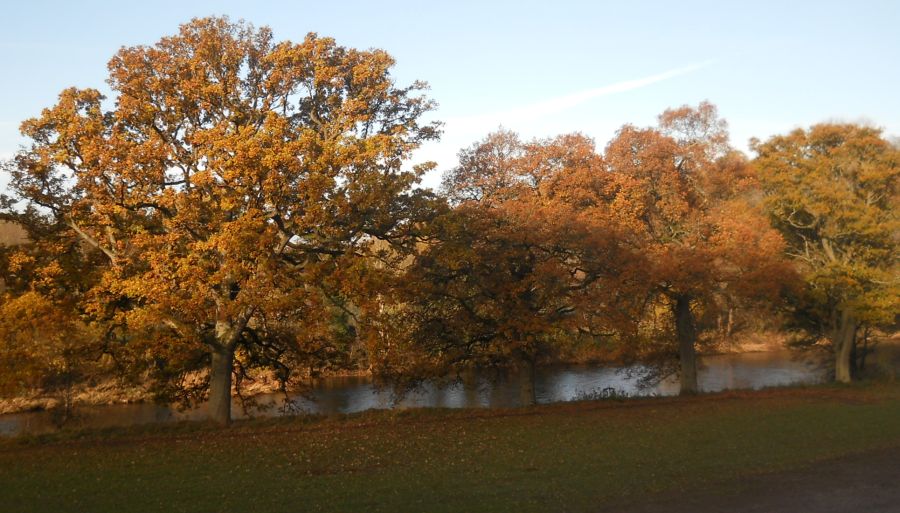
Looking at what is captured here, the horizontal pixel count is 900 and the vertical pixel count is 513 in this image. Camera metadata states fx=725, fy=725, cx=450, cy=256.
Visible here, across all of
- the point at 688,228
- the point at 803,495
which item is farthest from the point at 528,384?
the point at 803,495

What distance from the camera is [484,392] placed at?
3591cm

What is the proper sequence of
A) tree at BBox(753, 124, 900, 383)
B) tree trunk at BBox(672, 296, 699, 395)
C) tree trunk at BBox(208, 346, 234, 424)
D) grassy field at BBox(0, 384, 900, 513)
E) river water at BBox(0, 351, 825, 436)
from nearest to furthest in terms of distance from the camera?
grassy field at BBox(0, 384, 900, 513) < tree trunk at BBox(208, 346, 234, 424) < tree trunk at BBox(672, 296, 699, 395) < tree at BBox(753, 124, 900, 383) < river water at BBox(0, 351, 825, 436)

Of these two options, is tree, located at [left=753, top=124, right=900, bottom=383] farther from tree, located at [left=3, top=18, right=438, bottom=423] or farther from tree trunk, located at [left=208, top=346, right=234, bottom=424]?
tree trunk, located at [left=208, top=346, right=234, bottom=424]

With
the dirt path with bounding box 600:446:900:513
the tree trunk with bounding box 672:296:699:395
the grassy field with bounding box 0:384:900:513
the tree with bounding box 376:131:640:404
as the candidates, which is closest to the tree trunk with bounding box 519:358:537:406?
the tree with bounding box 376:131:640:404

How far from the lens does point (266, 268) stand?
18.4 meters

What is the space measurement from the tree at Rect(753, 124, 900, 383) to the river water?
4.11 m

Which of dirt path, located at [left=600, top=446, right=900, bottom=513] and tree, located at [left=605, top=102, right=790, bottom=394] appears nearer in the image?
dirt path, located at [left=600, top=446, right=900, bottom=513]

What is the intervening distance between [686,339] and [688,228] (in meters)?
4.42

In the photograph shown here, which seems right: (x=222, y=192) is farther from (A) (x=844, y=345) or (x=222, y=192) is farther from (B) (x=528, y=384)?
(A) (x=844, y=345)

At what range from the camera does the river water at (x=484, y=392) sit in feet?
105

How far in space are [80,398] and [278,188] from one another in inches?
1019

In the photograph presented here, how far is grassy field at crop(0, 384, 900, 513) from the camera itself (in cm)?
1193

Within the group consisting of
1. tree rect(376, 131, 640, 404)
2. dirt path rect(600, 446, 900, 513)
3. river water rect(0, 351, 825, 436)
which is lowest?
river water rect(0, 351, 825, 436)

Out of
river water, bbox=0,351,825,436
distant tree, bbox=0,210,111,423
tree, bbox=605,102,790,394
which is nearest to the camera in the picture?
distant tree, bbox=0,210,111,423
